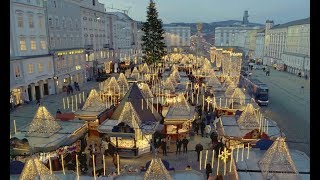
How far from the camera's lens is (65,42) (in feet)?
141

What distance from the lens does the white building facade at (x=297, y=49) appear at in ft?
209

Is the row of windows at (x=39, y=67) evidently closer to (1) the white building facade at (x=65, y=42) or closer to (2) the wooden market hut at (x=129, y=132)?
(1) the white building facade at (x=65, y=42)

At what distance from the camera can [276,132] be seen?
17.2m

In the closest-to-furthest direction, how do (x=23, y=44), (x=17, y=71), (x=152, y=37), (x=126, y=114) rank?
(x=126, y=114) < (x=17, y=71) < (x=23, y=44) < (x=152, y=37)

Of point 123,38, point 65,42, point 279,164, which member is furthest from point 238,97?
point 123,38

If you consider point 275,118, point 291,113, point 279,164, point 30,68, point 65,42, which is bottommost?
point 275,118

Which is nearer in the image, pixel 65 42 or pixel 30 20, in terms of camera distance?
pixel 30 20

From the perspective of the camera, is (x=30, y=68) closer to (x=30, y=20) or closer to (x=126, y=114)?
(x=30, y=20)

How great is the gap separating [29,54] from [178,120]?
21.5 m

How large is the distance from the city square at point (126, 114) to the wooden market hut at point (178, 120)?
7 cm

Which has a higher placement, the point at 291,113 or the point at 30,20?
the point at 30,20

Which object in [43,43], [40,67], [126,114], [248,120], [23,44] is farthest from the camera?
[43,43]
